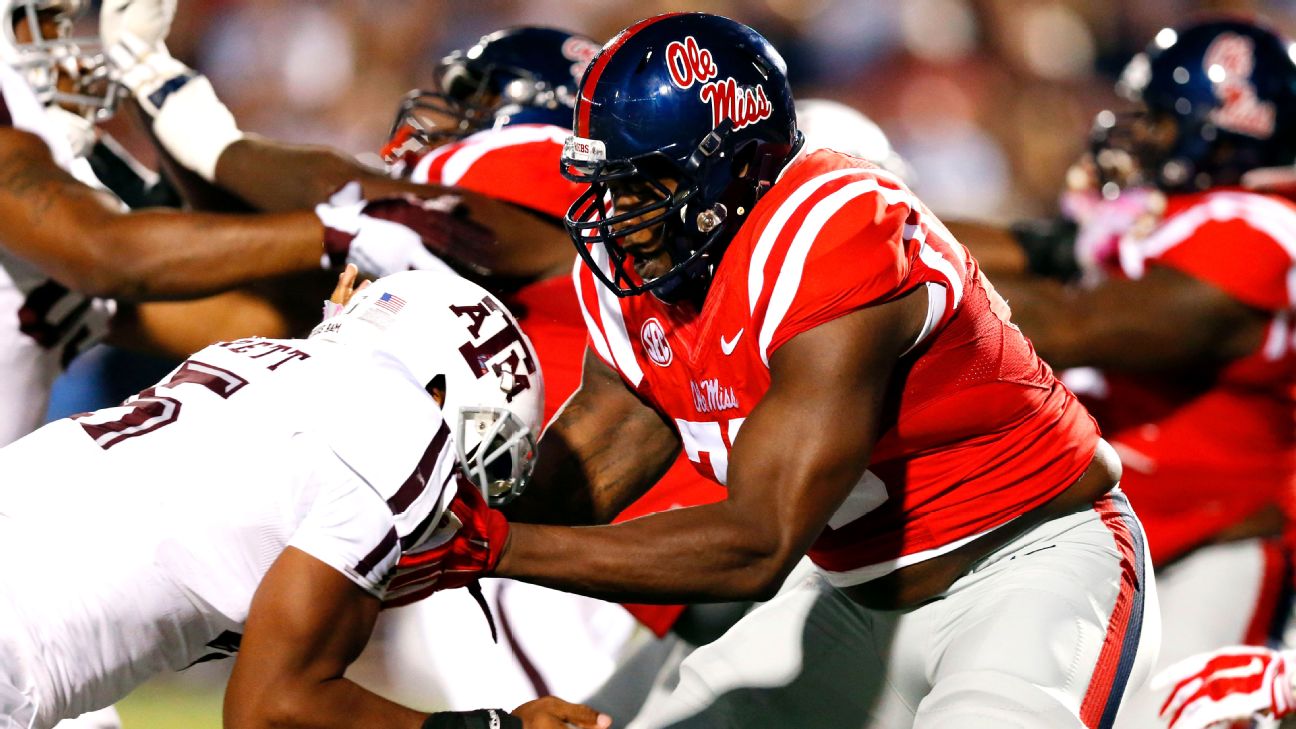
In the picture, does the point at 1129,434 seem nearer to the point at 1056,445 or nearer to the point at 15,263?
the point at 1056,445

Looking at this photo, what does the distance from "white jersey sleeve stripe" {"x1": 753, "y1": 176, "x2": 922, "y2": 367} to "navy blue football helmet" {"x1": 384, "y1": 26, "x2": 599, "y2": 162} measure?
73.4 inches

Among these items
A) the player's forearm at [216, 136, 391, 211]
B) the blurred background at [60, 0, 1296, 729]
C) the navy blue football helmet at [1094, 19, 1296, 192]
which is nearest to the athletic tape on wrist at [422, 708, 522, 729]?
the player's forearm at [216, 136, 391, 211]

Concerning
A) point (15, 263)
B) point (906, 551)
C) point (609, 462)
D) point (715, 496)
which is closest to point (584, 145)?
point (609, 462)

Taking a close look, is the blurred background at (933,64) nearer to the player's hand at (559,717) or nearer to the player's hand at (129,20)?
the player's hand at (129,20)

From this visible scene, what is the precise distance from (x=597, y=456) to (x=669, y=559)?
2.12 feet

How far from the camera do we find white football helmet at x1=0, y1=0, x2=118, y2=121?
12.3 feet

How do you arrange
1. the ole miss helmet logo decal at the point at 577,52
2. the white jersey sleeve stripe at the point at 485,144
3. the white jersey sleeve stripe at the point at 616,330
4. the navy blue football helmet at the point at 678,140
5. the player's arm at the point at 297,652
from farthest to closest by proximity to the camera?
1. the ole miss helmet logo decal at the point at 577,52
2. the white jersey sleeve stripe at the point at 485,144
3. the white jersey sleeve stripe at the point at 616,330
4. the navy blue football helmet at the point at 678,140
5. the player's arm at the point at 297,652

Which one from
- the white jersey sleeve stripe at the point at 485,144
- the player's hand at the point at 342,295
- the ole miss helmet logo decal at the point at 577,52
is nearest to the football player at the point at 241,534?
the player's hand at the point at 342,295

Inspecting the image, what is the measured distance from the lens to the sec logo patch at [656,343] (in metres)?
2.60

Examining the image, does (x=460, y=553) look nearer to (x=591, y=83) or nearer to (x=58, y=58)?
(x=591, y=83)

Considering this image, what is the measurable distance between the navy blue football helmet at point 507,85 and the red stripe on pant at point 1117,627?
6.62ft

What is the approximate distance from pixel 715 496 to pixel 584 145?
1.36 meters

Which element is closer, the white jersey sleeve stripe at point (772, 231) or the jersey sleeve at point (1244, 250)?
the white jersey sleeve stripe at point (772, 231)

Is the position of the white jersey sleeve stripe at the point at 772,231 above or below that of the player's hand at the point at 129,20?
below
